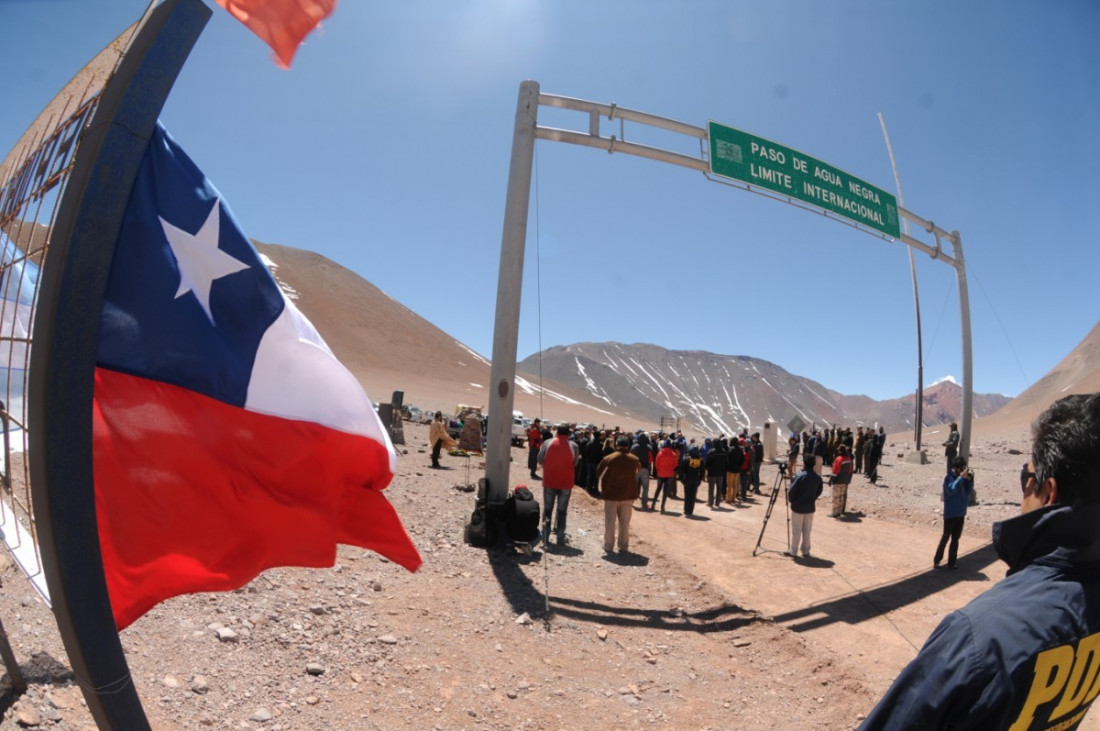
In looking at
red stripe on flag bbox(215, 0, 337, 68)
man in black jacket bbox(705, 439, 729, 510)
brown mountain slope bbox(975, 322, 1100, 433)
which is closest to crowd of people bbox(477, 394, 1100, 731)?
red stripe on flag bbox(215, 0, 337, 68)

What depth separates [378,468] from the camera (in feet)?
8.30

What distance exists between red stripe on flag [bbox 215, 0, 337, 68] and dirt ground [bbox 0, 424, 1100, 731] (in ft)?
10.9

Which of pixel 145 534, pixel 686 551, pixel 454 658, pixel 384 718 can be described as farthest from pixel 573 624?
pixel 145 534

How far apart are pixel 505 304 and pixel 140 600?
21.4 feet

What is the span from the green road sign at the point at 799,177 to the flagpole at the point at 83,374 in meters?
9.76

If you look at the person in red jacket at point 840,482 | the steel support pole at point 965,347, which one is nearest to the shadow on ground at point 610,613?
the person in red jacket at point 840,482

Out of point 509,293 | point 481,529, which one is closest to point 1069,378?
point 509,293

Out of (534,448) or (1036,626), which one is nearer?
(1036,626)

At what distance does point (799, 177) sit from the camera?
36.6ft

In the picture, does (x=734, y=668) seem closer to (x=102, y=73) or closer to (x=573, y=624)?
(x=573, y=624)

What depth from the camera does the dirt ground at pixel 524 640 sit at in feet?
12.7

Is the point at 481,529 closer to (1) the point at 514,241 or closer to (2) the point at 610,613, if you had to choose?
(2) the point at 610,613

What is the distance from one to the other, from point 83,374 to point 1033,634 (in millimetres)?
2329

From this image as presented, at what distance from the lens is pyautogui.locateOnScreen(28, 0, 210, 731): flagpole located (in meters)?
1.55
